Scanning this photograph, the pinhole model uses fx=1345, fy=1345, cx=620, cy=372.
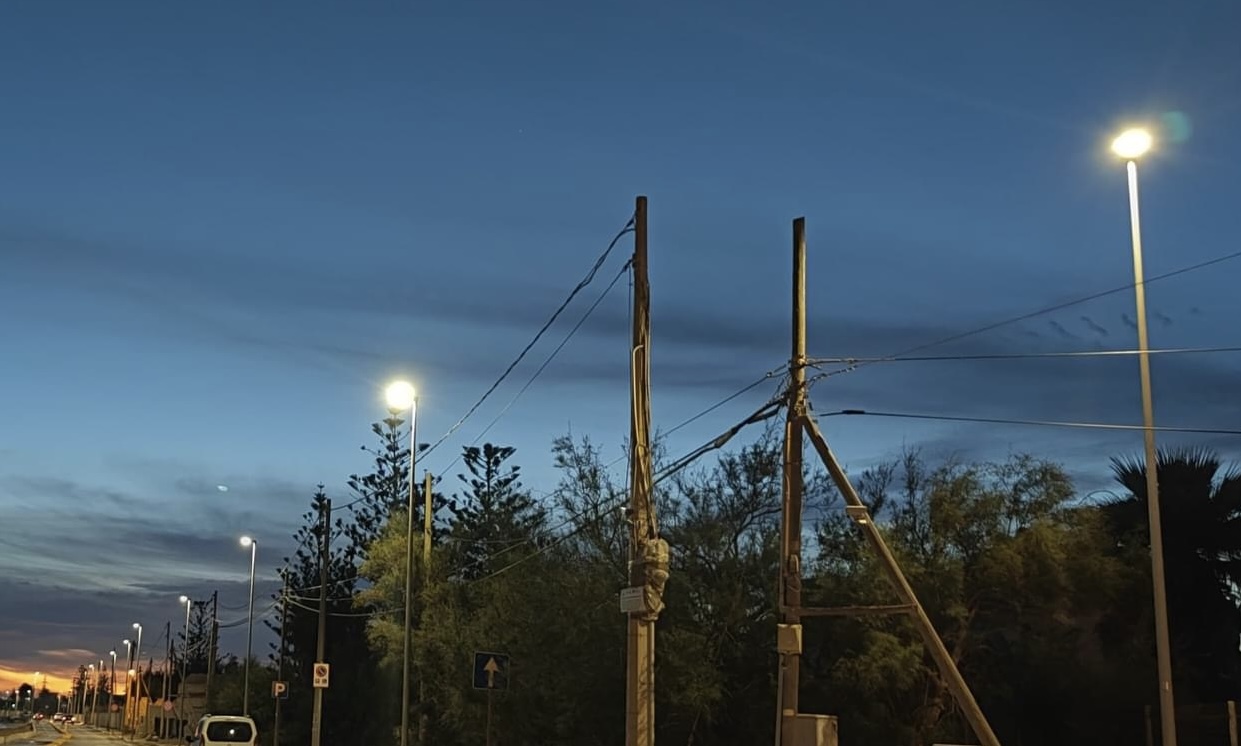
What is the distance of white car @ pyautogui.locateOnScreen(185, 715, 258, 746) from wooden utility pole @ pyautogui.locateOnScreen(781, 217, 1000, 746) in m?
21.2

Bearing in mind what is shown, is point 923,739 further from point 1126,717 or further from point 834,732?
point 834,732

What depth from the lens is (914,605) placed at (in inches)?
695

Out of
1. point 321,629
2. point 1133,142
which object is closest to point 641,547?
point 1133,142

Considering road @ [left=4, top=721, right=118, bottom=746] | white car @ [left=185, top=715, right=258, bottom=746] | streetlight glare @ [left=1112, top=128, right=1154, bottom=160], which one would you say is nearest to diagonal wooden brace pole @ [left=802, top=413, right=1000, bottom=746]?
streetlight glare @ [left=1112, top=128, right=1154, bottom=160]

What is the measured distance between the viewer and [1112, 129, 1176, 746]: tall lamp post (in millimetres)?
17125

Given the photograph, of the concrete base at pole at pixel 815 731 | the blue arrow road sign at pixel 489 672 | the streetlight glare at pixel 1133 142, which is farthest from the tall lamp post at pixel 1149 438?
the blue arrow road sign at pixel 489 672

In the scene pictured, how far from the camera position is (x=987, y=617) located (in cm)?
2681

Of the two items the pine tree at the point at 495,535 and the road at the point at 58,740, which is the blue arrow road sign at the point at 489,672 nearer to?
the pine tree at the point at 495,535

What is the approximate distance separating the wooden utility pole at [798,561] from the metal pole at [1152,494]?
220cm

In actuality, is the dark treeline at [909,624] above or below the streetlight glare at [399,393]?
below

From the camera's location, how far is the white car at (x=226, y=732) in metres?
34.3

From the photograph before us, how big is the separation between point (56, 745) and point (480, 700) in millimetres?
45792

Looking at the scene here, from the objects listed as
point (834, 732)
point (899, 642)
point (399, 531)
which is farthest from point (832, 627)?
point (399, 531)

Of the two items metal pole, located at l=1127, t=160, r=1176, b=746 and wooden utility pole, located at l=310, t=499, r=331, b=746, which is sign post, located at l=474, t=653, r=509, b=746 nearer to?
metal pole, located at l=1127, t=160, r=1176, b=746
